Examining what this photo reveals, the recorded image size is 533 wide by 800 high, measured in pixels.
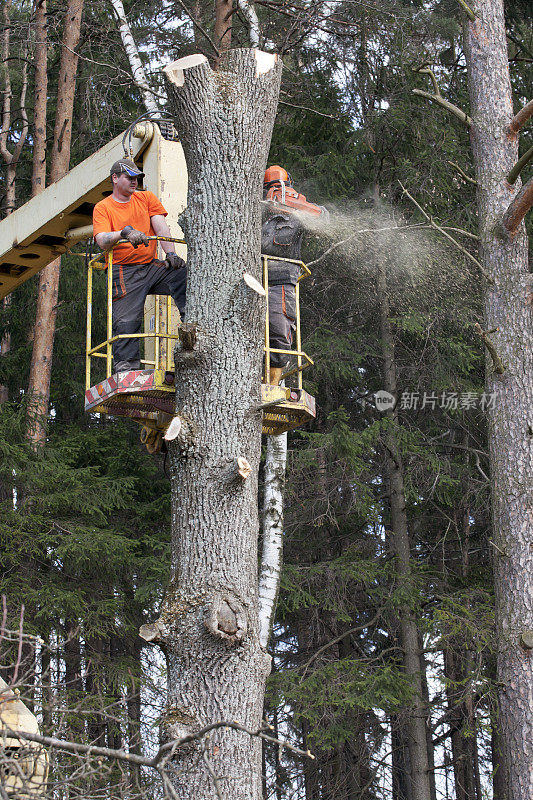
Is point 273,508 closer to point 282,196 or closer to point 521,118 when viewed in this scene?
point 282,196

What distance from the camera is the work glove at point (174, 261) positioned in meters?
6.88

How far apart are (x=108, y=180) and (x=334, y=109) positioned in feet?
26.3

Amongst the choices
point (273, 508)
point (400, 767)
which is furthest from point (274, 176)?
point (400, 767)

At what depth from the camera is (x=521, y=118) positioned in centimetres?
939

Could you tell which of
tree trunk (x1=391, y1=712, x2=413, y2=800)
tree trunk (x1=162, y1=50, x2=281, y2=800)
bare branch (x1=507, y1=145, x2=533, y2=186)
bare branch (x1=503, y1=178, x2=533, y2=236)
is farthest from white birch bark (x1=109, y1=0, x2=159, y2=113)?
tree trunk (x1=391, y1=712, x2=413, y2=800)

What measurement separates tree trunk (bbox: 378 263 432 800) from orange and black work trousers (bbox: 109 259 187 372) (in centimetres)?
687

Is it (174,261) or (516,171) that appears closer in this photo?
(174,261)

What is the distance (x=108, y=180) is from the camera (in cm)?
774

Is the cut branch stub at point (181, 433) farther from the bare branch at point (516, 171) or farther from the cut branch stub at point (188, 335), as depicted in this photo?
the bare branch at point (516, 171)

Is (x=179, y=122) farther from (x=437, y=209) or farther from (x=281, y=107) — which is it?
(x=281, y=107)

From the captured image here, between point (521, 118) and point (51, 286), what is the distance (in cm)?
725

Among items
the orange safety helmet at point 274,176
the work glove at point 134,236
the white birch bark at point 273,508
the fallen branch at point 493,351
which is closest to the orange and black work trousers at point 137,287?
the work glove at point 134,236

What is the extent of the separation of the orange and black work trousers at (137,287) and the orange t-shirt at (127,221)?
6 cm

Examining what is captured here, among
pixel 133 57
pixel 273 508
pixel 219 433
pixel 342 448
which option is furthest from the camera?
pixel 133 57
